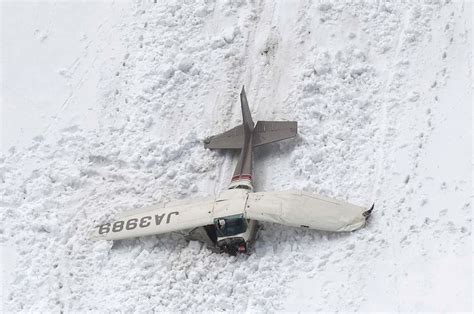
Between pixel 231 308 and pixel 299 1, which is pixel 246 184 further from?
pixel 299 1

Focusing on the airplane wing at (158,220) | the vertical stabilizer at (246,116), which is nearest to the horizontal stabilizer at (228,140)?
the vertical stabilizer at (246,116)

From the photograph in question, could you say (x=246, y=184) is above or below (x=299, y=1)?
below

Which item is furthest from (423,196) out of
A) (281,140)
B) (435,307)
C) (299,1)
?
(299,1)

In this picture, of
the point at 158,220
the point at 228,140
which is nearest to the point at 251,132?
the point at 228,140

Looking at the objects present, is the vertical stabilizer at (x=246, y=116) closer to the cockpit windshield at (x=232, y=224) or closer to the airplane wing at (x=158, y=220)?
the airplane wing at (x=158, y=220)

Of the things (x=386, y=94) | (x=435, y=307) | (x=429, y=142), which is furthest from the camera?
(x=386, y=94)

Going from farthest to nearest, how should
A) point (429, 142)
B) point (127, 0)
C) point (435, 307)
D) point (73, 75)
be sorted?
1. point (127, 0)
2. point (73, 75)
3. point (429, 142)
4. point (435, 307)

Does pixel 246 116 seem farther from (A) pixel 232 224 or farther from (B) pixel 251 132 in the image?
(A) pixel 232 224
